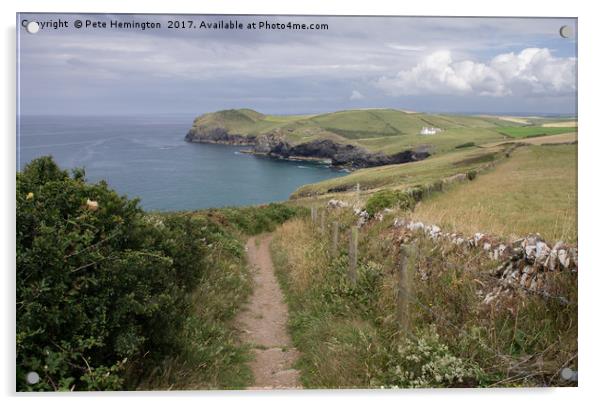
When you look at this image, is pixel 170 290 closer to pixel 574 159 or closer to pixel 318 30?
pixel 318 30

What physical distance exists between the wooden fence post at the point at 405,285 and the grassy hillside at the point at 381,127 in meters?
1.65

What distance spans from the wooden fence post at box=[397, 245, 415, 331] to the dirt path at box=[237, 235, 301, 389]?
49.4 inches

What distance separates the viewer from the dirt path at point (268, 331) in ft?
17.5

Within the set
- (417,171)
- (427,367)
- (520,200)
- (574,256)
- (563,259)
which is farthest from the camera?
(520,200)

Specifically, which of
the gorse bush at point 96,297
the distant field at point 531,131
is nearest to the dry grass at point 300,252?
the gorse bush at point 96,297

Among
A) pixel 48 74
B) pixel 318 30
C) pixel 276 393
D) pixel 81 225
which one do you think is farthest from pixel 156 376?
pixel 318 30

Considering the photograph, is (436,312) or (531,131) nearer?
(436,312)

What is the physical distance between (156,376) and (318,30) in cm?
392

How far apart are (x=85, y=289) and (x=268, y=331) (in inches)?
96.4

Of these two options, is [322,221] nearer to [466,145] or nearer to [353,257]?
[353,257]

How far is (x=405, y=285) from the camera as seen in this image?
5.43 m

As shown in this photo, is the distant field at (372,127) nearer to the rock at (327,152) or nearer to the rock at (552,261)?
the rock at (327,152)

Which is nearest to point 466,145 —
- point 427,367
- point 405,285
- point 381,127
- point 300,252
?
point 381,127

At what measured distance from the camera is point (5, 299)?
5051 millimetres
